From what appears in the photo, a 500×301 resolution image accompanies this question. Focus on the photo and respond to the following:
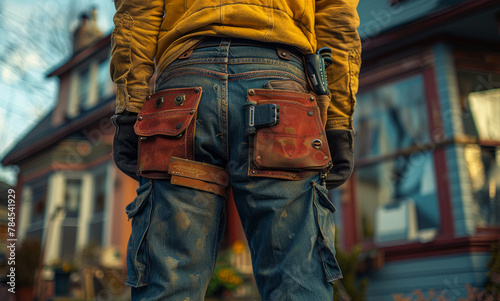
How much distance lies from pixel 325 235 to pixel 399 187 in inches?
222

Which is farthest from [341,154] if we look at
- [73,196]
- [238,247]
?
[73,196]

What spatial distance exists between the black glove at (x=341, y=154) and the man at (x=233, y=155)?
0.07 feet

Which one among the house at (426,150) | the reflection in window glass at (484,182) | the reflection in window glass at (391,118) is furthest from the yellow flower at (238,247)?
the reflection in window glass at (484,182)

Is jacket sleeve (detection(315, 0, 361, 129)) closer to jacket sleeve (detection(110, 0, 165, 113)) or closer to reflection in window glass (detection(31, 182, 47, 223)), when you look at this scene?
jacket sleeve (detection(110, 0, 165, 113))

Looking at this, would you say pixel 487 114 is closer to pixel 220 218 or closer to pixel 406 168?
pixel 406 168

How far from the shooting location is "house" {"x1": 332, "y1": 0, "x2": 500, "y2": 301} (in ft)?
19.9

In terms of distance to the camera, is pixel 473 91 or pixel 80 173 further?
pixel 80 173

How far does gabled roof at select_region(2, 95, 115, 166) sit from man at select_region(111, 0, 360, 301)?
17.3 feet

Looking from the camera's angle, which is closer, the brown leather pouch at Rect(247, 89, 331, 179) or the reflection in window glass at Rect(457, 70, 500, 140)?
the brown leather pouch at Rect(247, 89, 331, 179)

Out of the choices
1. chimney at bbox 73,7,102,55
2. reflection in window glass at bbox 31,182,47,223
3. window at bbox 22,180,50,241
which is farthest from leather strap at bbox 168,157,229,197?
chimney at bbox 73,7,102,55

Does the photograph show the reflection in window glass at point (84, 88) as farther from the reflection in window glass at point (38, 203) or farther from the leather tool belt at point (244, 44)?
the leather tool belt at point (244, 44)

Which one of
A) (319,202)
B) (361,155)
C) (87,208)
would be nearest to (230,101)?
(319,202)

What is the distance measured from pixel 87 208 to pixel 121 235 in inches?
34.8

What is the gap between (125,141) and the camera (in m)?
1.87
